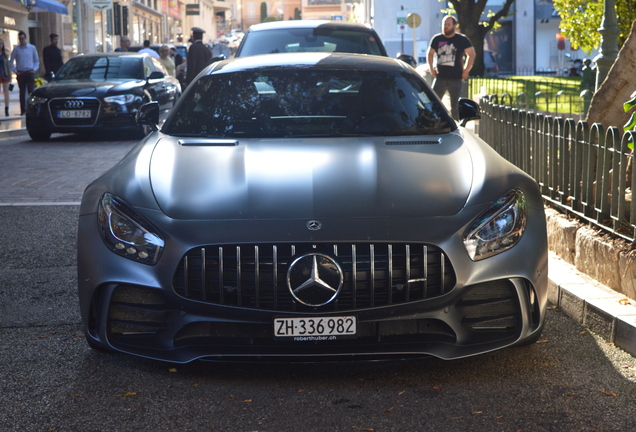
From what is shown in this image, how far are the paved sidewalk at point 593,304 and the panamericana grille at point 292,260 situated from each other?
3.73 ft

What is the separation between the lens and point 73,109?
1380cm

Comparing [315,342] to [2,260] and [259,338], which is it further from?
[2,260]

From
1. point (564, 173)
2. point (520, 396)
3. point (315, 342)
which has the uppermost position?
point (564, 173)

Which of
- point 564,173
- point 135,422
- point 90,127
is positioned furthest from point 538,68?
point 135,422

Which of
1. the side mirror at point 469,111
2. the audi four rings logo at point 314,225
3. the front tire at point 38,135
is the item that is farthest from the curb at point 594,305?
the front tire at point 38,135

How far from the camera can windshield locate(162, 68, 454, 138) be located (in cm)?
470

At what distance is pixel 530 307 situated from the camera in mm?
3701

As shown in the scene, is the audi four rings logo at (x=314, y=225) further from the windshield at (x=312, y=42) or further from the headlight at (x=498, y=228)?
the windshield at (x=312, y=42)

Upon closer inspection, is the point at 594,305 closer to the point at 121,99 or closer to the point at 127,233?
the point at 127,233

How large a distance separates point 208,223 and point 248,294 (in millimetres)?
329

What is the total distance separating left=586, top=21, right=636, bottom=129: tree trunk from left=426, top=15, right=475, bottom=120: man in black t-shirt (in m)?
6.34

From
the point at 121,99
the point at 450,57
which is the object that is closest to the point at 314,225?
the point at 450,57

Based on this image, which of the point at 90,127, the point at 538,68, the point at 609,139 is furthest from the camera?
the point at 538,68

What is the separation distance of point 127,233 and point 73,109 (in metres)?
10.7
